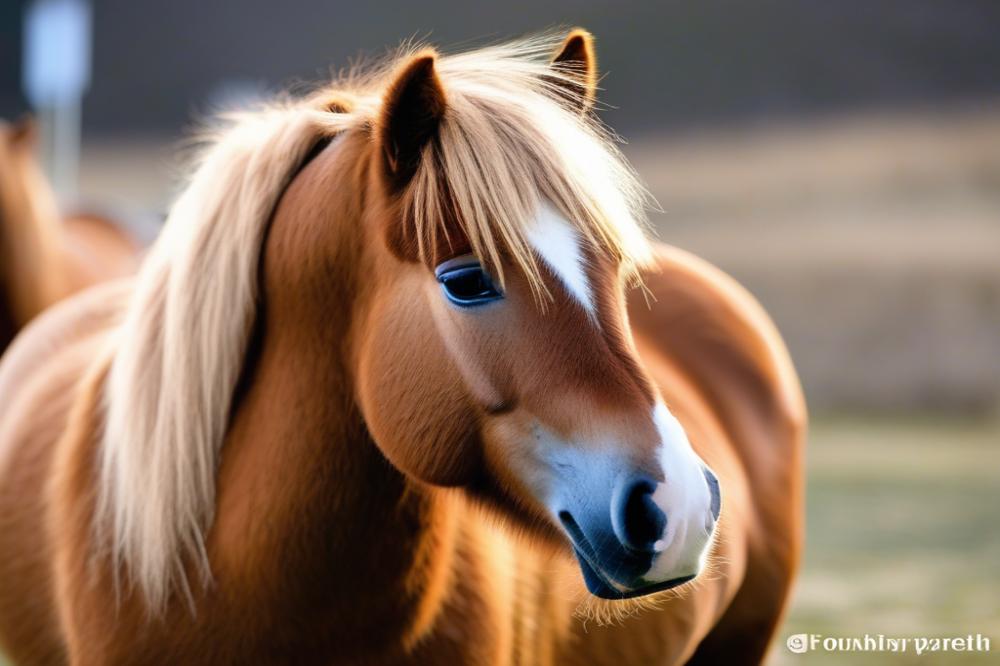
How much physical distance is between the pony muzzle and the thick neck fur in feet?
1.14

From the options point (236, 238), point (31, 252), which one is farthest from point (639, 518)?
point (31, 252)

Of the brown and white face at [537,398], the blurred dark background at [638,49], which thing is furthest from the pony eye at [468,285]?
the blurred dark background at [638,49]

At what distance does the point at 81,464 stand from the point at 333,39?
11.3m

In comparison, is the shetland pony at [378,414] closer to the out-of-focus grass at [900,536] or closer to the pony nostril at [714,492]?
the pony nostril at [714,492]

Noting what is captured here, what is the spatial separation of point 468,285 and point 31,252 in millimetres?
2917

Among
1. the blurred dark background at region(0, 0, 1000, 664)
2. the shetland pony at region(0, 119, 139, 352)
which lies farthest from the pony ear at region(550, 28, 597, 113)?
the blurred dark background at region(0, 0, 1000, 664)

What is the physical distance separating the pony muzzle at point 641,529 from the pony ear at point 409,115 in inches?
21.8

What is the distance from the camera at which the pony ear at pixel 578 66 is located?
1.73 meters

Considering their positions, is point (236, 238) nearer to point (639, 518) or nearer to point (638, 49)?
point (639, 518)

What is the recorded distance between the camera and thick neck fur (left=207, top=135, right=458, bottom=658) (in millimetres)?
1571

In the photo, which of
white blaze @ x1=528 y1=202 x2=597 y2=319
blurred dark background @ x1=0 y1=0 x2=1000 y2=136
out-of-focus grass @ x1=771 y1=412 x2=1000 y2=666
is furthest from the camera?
blurred dark background @ x1=0 y1=0 x2=1000 y2=136

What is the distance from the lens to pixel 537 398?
1403mm

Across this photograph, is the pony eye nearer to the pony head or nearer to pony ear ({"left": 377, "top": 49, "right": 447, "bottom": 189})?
the pony head

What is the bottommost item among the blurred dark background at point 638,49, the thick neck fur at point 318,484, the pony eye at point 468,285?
the blurred dark background at point 638,49
